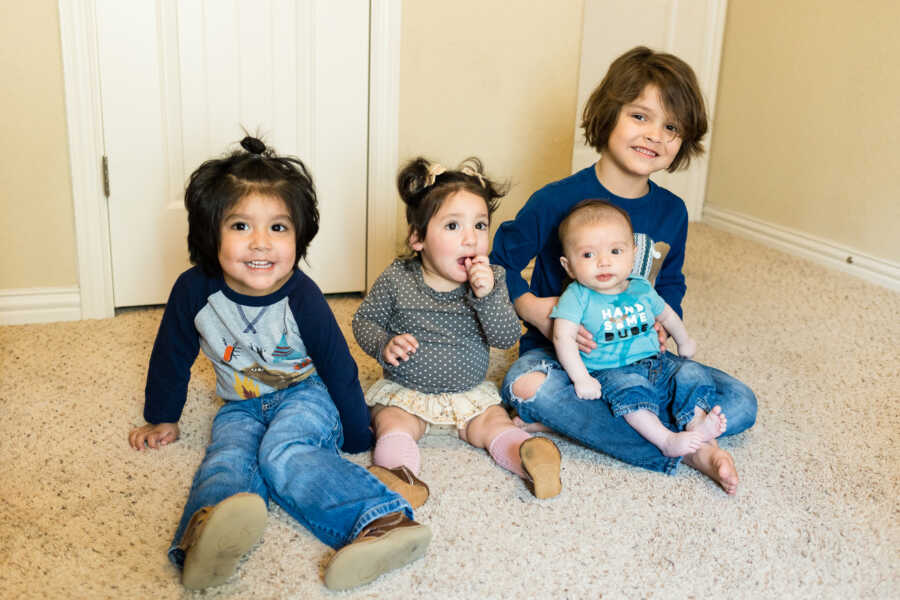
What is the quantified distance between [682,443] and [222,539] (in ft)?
2.37

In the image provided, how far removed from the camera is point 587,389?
137 cm

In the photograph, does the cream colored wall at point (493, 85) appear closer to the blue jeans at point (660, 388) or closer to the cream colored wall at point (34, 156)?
the cream colored wall at point (34, 156)

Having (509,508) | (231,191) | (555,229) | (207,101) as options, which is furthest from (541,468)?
(207,101)

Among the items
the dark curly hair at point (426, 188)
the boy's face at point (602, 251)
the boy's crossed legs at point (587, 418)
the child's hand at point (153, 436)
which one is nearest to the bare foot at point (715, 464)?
the boy's crossed legs at point (587, 418)

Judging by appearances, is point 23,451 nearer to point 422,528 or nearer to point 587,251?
point 422,528

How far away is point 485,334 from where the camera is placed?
4.60 ft

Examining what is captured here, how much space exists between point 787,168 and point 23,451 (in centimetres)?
241

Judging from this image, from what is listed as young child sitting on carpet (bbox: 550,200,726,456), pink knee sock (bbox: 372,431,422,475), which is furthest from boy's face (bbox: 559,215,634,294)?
pink knee sock (bbox: 372,431,422,475)

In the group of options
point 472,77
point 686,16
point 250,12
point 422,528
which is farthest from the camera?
point 686,16

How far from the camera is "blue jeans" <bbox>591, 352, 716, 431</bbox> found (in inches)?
53.9

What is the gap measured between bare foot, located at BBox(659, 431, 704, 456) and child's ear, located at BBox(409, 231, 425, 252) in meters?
0.51

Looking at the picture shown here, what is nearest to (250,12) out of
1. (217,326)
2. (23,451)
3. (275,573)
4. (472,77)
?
(472,77)

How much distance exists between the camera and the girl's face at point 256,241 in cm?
121

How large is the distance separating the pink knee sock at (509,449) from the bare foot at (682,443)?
0.22 m
